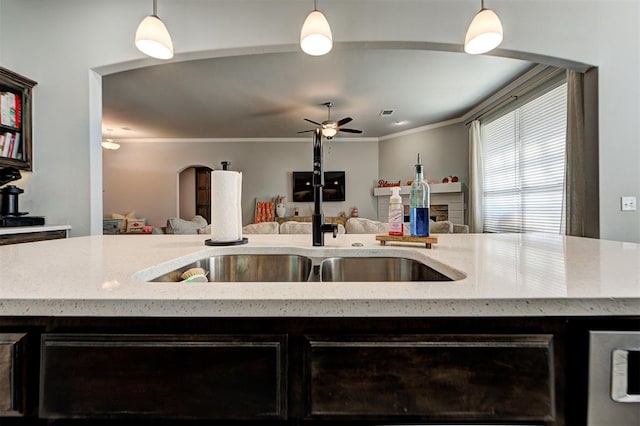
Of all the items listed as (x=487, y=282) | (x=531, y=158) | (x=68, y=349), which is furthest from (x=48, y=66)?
(x=531, y=158)

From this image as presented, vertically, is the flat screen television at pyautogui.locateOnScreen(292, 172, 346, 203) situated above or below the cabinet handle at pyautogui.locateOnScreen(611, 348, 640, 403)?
above

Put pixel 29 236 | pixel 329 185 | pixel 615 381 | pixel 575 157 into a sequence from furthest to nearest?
pixel 329 185 < pixel 575 157 < pixel 29 236 < pixel 615 381

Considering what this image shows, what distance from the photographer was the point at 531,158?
348 cm

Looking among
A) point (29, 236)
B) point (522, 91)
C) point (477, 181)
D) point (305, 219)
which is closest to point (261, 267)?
point (29, 236)

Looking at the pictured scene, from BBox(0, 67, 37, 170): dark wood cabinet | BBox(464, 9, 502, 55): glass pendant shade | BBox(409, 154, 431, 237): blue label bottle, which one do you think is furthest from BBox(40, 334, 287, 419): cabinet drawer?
BBox(0, 67, 37, 170): dark wood cabinet

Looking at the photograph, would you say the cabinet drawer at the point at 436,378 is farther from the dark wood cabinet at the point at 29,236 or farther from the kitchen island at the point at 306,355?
the dark wood cabinet at the point at 29,236

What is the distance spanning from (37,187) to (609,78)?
467 cm

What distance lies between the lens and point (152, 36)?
1667 millimetres

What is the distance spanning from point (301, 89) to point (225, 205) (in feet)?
10.2

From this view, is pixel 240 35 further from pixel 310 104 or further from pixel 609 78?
pixel 609 78

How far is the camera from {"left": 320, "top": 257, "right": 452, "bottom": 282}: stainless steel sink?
1040 millimetres

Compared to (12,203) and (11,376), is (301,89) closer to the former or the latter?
(12,203)

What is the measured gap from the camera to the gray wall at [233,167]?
6438mm

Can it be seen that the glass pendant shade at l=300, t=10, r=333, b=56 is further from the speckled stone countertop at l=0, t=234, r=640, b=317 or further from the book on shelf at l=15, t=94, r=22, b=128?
the book on shelf at l=15, t=94, r=22, b=128
